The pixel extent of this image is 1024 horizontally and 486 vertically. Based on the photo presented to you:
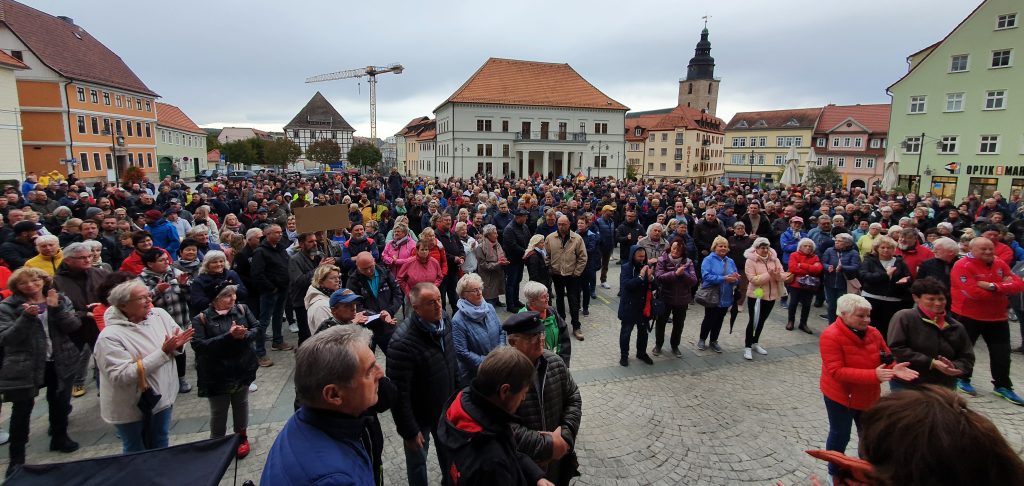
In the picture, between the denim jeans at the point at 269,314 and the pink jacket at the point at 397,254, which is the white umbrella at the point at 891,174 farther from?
the denim jeans at the point at 269,314

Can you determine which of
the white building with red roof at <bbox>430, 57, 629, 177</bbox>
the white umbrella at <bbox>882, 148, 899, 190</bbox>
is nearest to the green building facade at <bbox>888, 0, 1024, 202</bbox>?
the white umbrella at <bbox>882, 148, 899, 190</bbox>

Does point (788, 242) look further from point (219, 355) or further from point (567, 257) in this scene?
point (219, 355)

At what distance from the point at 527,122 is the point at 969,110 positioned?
38.0 m

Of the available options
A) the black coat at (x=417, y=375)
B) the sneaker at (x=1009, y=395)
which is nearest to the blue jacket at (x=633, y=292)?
the black coat at (x=417, y=375)

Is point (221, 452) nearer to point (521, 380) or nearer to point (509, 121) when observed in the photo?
point (521, 380)

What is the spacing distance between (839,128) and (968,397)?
69384 millimetres

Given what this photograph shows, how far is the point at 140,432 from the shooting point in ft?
12.5

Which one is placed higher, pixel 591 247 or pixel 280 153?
pixel 280 153

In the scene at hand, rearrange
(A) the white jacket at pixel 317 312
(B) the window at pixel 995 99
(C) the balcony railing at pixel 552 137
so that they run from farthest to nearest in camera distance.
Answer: (C) the balcony railing at pixel 552 137 < (B) the window at pixel 995 99 < (A) the white jacket at pixel 317 312

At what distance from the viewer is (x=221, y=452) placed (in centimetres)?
248

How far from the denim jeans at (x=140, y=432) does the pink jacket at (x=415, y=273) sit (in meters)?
3.42

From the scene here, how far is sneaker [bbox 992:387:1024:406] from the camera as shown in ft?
18.4

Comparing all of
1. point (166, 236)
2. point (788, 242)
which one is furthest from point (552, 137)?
point (166, 236)

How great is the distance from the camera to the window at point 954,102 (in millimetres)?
33656
